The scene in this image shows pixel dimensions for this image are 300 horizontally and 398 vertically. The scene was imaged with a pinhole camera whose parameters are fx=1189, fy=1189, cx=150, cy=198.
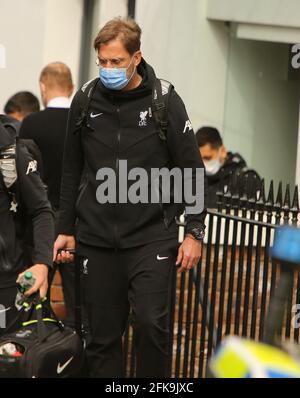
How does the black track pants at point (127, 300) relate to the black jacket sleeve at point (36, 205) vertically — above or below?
below

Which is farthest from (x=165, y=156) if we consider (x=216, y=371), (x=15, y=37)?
(x=15, y=37)

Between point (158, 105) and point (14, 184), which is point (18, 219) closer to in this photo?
point (14, 184)

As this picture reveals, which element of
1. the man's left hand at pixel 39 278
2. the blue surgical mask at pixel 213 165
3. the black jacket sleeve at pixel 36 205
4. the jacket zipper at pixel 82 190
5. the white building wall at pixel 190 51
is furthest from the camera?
the white building wall at pixel 190 51

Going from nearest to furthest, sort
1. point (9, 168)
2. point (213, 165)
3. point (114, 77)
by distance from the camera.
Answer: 1. point (9, 168)
2. point (114, 77)
3. point (213, 165)

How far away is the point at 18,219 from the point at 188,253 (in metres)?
0.95

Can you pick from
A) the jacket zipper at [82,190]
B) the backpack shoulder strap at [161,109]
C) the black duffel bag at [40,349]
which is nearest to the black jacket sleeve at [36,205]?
the black duffel bag at [40,349]

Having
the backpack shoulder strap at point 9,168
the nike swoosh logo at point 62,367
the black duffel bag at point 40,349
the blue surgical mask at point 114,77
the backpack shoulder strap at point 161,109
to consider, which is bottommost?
the nike swoosh logo at point 62,367

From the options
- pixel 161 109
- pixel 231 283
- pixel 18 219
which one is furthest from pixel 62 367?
pixel 231 283

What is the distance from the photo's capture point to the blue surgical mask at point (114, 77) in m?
5.99

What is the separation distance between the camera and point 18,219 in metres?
5.69

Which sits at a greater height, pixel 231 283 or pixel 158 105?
pixel 158 105

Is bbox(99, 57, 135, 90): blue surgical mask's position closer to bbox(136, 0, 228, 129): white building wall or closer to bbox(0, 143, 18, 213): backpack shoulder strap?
bbox(0, 143, 18, 213): backpack shoulder strap

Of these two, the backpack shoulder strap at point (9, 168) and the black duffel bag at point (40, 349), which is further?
the backpack shoulder strap at point (9, 168)

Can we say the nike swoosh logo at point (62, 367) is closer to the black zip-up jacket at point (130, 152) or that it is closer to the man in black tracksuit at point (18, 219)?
the man in black tracksuit at point (18, 219)
